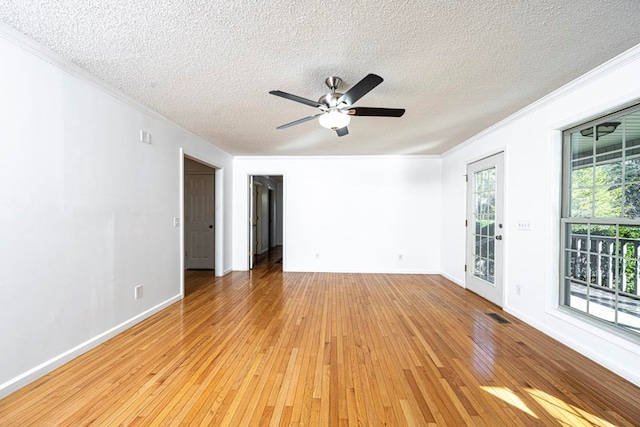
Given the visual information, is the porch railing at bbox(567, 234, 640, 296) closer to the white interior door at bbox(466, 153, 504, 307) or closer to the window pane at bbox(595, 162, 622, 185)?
the window pane at bbox(595, 162, 622, 185)

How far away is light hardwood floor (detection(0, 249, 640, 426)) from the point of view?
1.61 m

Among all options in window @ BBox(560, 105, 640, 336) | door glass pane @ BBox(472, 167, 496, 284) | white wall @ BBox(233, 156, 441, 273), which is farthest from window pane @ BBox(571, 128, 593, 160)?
white wall @ BBox(233, 156, 441, 273)

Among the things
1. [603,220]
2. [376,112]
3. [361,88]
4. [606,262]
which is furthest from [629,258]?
[361,88]

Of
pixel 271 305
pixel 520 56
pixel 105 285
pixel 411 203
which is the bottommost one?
pixel 271 305

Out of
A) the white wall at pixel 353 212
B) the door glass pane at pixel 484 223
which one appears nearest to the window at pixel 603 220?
the door glass pane at pixel 484 223

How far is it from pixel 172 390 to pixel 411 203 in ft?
15.7

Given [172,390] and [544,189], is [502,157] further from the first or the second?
[172,390]

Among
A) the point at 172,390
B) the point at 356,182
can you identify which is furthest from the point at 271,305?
the point at 356,182

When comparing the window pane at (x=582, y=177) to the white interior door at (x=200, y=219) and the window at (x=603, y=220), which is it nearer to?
the window at (x=603, y=220)

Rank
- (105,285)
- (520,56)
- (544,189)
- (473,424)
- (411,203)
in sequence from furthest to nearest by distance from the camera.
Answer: (411,203)
(544,189)
(105,285)
(520,56)
(473,424)

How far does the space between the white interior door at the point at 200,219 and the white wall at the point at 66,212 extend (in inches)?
100

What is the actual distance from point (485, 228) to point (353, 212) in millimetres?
2351

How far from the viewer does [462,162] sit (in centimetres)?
457

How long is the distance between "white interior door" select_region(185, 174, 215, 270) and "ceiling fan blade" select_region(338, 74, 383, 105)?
4.31m
